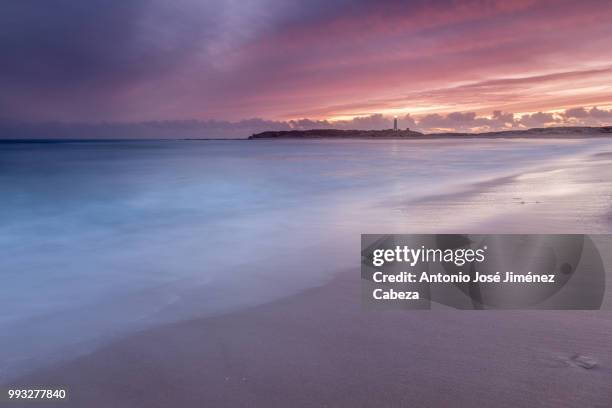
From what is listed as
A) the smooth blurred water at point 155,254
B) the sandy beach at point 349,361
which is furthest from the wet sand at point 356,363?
the smooth blurred water at point 155,254

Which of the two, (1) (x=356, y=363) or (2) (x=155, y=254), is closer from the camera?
(1) (x=356, y=363)

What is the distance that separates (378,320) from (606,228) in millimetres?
4890

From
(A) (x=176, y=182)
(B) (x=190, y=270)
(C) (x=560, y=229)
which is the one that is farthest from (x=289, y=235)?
(A) (x=176, y=182)

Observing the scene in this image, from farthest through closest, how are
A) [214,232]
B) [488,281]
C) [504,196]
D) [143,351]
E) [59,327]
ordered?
[504,196]
[214,232]
[488,281]
[59,327]
[143,351]

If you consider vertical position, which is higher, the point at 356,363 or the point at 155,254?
the point at 356,363

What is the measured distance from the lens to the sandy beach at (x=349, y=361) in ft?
8.90

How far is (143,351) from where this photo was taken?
137 inches

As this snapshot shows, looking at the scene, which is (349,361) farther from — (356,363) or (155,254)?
(155,254)

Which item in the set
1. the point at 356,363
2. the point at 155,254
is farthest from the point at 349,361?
the point at 155,254

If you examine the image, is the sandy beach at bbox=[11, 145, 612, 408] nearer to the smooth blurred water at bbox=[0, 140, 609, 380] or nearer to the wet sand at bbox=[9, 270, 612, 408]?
the wet sand at bbox=[9, 270, 612, 408]

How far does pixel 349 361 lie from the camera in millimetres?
3109

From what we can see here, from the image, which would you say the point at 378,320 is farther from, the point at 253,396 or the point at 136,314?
the point at 136,314

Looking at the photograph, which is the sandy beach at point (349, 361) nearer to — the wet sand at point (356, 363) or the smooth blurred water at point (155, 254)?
the wet sand at point (356, 363)

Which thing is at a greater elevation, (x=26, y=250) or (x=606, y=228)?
(x=606, y=228)
